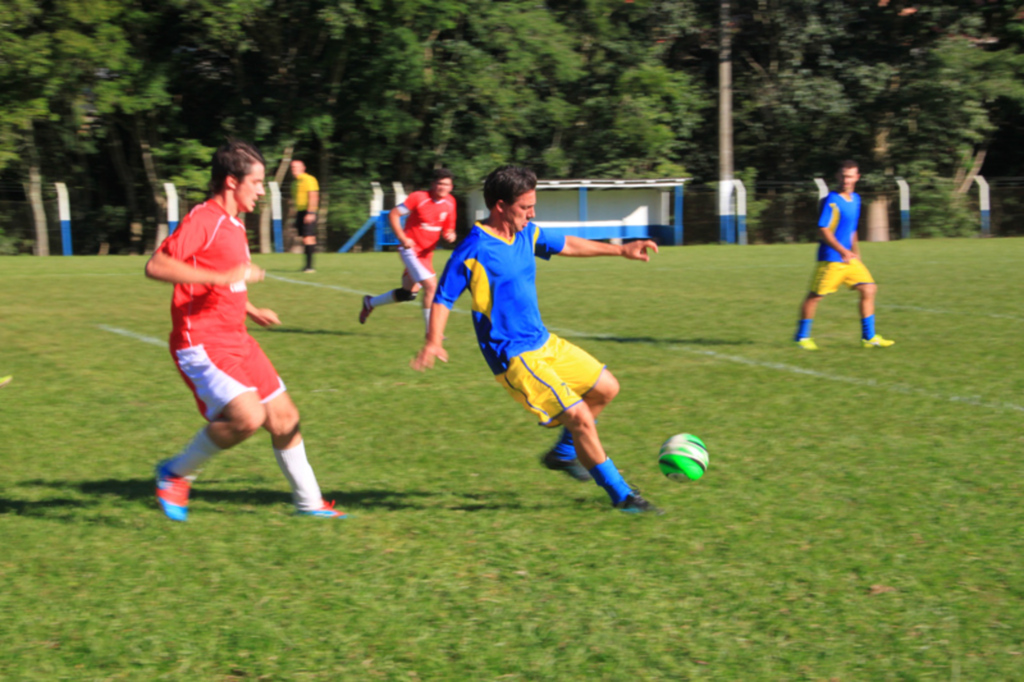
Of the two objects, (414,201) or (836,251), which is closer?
(836,251)

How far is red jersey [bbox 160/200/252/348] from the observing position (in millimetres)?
4371

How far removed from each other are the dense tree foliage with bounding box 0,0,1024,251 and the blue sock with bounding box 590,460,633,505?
2384cm

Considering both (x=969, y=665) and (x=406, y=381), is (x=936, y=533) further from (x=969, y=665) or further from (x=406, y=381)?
(x=406, y=381)

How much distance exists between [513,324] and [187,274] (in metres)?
1.50

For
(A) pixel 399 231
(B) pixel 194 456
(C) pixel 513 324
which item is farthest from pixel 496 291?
(A) pixel 399 231

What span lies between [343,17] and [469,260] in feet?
78.8

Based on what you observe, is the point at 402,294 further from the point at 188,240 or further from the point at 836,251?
the point at 188,240

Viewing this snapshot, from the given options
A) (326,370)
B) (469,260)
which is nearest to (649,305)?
(326,370)

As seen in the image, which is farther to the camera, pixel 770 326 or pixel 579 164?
pixel 579 164

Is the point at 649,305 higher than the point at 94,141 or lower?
lower

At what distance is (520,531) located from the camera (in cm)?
468

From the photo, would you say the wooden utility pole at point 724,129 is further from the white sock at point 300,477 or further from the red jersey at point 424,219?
the white sock at point 300,477

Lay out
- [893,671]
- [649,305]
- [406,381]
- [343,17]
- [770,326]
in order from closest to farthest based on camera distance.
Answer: [893,671] < [406,381] < [770,326] < [649,305] < [343,17]

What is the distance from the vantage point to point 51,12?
25.3 metres
